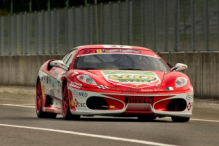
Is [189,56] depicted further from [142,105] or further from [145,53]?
[142,105]

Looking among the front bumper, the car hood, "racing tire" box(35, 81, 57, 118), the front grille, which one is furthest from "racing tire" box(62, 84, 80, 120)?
"racing tire" box(35, 81, 57, 118)

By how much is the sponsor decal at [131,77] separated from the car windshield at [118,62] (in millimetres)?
500

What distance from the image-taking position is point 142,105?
39.1 feet

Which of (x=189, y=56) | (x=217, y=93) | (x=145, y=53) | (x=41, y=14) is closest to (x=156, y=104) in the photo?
(x=145, y=53)

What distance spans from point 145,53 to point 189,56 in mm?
8070

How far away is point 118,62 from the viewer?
1308cm

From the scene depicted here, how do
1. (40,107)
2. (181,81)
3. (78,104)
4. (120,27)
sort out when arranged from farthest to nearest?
1. (120,27)
2. (40,107)
3. (181,81)
4. (78,104)

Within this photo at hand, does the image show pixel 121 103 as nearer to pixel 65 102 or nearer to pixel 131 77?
pixel 131 77

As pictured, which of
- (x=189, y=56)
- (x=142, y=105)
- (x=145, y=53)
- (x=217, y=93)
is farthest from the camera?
(x=189, y=56)

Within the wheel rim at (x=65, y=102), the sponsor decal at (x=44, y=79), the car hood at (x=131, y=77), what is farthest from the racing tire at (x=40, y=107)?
the car hood at (x=131, y=77)

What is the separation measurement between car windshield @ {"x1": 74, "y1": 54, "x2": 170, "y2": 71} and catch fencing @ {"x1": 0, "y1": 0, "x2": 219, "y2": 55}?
25.1ft

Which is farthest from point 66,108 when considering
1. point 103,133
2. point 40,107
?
point 103,133

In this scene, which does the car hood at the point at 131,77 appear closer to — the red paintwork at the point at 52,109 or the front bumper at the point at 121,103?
the front bumper at the point at 121,103

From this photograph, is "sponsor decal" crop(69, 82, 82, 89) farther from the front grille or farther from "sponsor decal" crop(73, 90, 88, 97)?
the front grille
